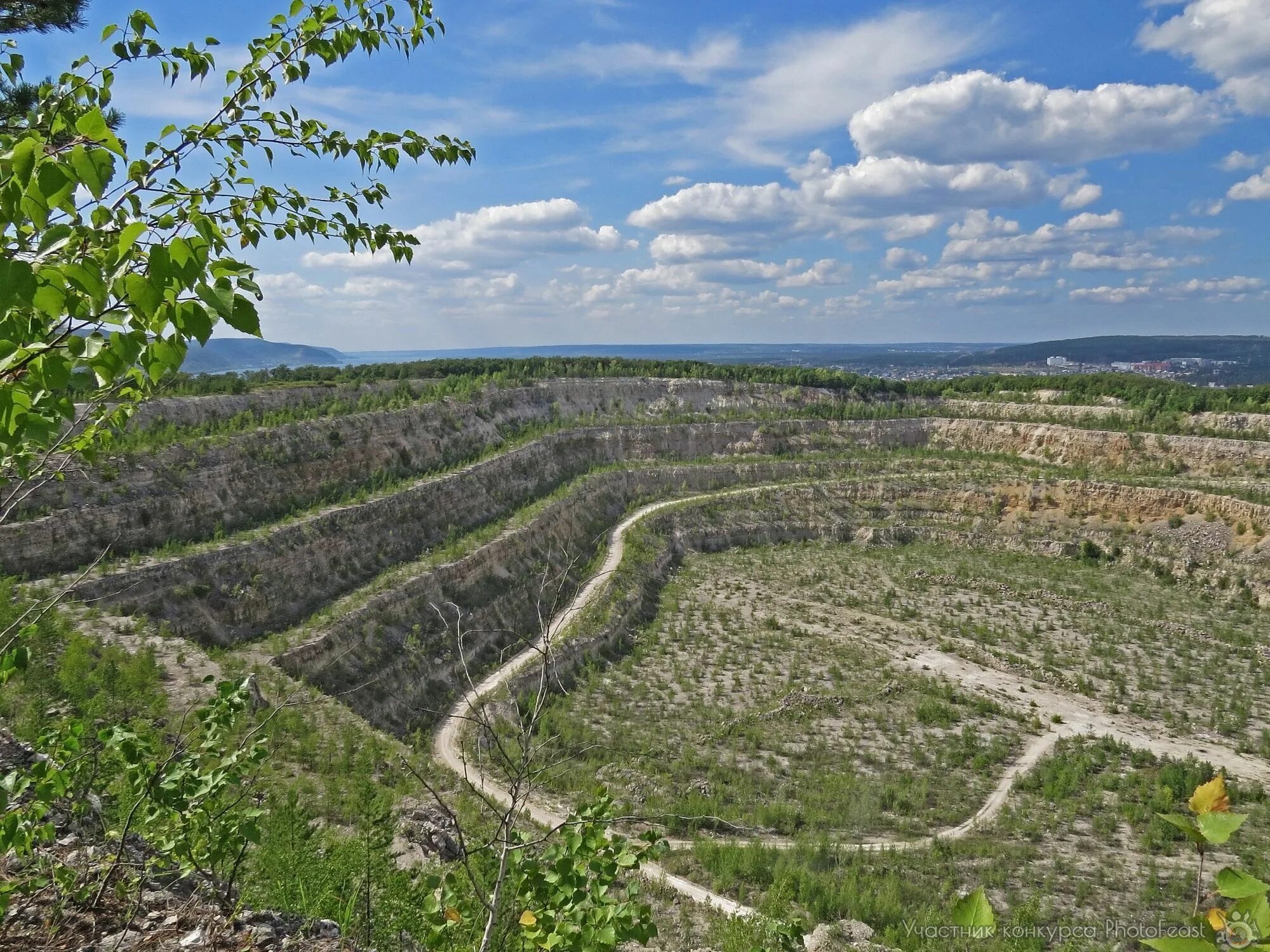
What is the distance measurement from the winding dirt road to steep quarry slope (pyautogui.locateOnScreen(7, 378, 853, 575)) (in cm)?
934

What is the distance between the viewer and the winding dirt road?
13.9 meters

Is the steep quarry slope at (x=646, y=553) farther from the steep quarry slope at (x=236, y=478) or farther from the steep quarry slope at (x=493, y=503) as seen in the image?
the steep quarry slope at (x=236, y=478)

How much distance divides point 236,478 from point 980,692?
26.0 metres

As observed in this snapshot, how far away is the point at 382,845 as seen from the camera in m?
7.06

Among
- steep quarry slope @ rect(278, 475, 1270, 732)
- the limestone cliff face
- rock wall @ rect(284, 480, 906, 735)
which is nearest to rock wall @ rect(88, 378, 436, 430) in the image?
the limestone cliff face

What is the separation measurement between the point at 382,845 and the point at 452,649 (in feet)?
51.6

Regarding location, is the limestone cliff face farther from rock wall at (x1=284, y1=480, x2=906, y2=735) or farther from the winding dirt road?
the winding dirt road

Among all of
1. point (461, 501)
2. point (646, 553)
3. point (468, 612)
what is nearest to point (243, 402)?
point (461, 501)

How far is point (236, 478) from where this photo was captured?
23922mm

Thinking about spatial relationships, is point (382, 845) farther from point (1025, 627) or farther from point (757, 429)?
point (757, 429)

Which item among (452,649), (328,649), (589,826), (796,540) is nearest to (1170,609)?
(796,540)

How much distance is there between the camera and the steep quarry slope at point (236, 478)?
1784cm

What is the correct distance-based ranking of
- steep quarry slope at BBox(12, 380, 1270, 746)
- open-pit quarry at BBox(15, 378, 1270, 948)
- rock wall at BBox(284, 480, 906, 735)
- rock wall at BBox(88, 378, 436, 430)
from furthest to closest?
rock wall at BBox(88, 378, 436, 430) < steep quarry slope at BBox(12, 380, 1270, 746) < rock wall at BBox(284, 480, 906, 735) < open-pit quarry at BBox(15, 378, 1270, 948)

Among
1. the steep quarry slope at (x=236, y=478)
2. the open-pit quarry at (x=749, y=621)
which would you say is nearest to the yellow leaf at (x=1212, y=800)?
the open-pit quarry at (x=749, y=621)
